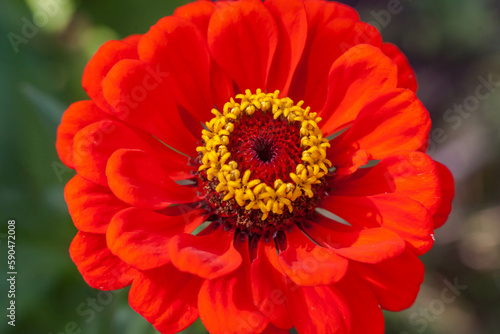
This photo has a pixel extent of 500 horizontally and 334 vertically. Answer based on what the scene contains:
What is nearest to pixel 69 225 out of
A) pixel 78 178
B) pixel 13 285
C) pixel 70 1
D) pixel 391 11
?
pixel 13 285

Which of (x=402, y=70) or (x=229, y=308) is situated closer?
(x=229, y=308)

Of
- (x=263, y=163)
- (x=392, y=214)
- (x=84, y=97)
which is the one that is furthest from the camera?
(x=84, y=97)

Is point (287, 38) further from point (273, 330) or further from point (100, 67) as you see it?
point (273, 330)

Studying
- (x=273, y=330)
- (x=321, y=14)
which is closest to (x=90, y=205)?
(x=273, y=330)

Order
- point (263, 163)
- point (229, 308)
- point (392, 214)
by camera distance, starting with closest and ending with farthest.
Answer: point (229, 308)
point (392, 214)
point (263, 163)

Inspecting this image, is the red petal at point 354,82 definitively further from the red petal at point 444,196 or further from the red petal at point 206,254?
the red petal at point 206,254

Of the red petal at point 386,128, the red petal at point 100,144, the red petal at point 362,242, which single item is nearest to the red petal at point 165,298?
the red petal at point 100,144

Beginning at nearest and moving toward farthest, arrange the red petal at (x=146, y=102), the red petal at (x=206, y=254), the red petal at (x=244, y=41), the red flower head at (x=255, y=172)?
the red petal at (x=206, y=254) < the red flower head at (x=255, y=172) < the red petal at (x=146, y=102) < the red petal at (x=244, y=41)
